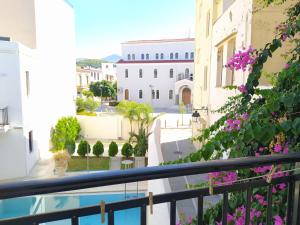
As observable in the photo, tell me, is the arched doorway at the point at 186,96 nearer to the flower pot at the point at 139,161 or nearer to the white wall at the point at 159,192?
the flower pot at the point at 139,161

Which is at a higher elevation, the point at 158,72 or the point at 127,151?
the point at 158,72

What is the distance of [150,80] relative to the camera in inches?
1369

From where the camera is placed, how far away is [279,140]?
2.04 m

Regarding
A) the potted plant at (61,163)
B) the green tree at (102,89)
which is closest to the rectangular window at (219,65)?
the potted plant at (61,163)

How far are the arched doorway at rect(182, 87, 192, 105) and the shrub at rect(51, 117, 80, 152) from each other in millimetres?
18080

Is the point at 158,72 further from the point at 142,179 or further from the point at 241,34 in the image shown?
the point at 142,179

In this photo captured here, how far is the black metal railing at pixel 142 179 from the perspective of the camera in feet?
2.83

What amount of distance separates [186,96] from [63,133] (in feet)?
67.6

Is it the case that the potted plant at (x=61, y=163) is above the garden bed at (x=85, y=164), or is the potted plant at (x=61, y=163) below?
above

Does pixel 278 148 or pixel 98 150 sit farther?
pixel 98 150

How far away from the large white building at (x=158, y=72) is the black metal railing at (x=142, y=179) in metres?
32.7

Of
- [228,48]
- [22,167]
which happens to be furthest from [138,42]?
[228,48]

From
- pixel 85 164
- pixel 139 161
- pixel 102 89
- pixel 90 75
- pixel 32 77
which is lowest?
pixel 85 164

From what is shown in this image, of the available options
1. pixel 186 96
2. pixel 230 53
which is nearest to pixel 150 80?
pixel 186 96
